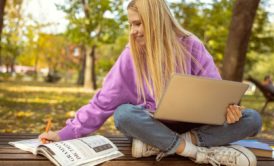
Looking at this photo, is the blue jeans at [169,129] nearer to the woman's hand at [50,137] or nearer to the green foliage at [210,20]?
the woman's hand at [50,137]

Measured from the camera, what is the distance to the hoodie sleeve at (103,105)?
239 centimetres

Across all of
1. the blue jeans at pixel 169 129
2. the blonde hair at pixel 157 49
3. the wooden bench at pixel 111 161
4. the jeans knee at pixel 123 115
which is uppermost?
the blonde hair at pixel 157 49

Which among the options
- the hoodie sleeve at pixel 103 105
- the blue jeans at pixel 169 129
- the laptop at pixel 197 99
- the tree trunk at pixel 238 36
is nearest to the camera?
the laptop at pixel 197 99

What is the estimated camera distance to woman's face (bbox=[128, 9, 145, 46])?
2.30 metres

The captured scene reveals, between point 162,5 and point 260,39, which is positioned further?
point 260,39

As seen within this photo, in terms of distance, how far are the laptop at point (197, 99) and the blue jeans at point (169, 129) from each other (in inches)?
3.4

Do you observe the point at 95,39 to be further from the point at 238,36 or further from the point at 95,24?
the point at 238,36

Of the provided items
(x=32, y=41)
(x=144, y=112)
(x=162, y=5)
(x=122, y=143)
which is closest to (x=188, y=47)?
(x=162, y=5)

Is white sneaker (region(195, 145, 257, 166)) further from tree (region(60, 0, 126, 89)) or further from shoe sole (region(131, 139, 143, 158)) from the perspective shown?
tree (region(60, 0, 126, 89))

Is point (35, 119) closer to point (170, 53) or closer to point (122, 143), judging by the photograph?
point (122, 143)

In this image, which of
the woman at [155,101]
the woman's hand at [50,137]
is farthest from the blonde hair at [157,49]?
the woman's hand at [50,137]

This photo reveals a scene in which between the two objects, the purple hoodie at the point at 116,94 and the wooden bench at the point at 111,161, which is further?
the purple hoodie at the point at 116,94

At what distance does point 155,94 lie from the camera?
2.39 metres

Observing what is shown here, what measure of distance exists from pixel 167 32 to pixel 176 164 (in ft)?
2.66
